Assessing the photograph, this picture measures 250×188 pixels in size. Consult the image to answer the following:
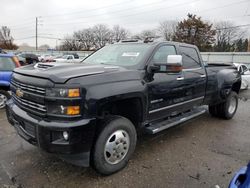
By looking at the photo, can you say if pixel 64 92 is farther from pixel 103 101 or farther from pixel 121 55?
pixel 121 55

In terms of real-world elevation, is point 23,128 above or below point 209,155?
above

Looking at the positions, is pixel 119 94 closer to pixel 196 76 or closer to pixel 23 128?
pixel 23 128

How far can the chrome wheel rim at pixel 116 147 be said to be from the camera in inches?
117

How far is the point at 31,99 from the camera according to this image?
2785 millimetres

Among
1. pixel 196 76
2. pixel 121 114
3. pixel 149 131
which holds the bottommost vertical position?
pixel 149 131

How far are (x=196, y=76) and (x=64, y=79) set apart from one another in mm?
2922

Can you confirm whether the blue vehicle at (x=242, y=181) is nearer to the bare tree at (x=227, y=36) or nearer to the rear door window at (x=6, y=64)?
the rear door window at (x=6, y=64)

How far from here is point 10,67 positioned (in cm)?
625

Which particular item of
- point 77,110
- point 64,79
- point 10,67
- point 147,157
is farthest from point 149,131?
point 10,67

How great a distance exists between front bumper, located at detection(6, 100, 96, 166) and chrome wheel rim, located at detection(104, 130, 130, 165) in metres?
0.33

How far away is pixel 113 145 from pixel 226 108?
393cm

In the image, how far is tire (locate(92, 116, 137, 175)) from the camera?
9.34ft

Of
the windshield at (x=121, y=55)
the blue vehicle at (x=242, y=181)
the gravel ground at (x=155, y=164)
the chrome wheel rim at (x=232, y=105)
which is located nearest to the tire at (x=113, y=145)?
the gravel ground at (x=155, y=164)

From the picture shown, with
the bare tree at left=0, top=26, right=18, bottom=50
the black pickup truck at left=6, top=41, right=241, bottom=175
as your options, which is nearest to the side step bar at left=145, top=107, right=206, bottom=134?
the black pickup truck at left=6, top=41, right=241, bottom=175
